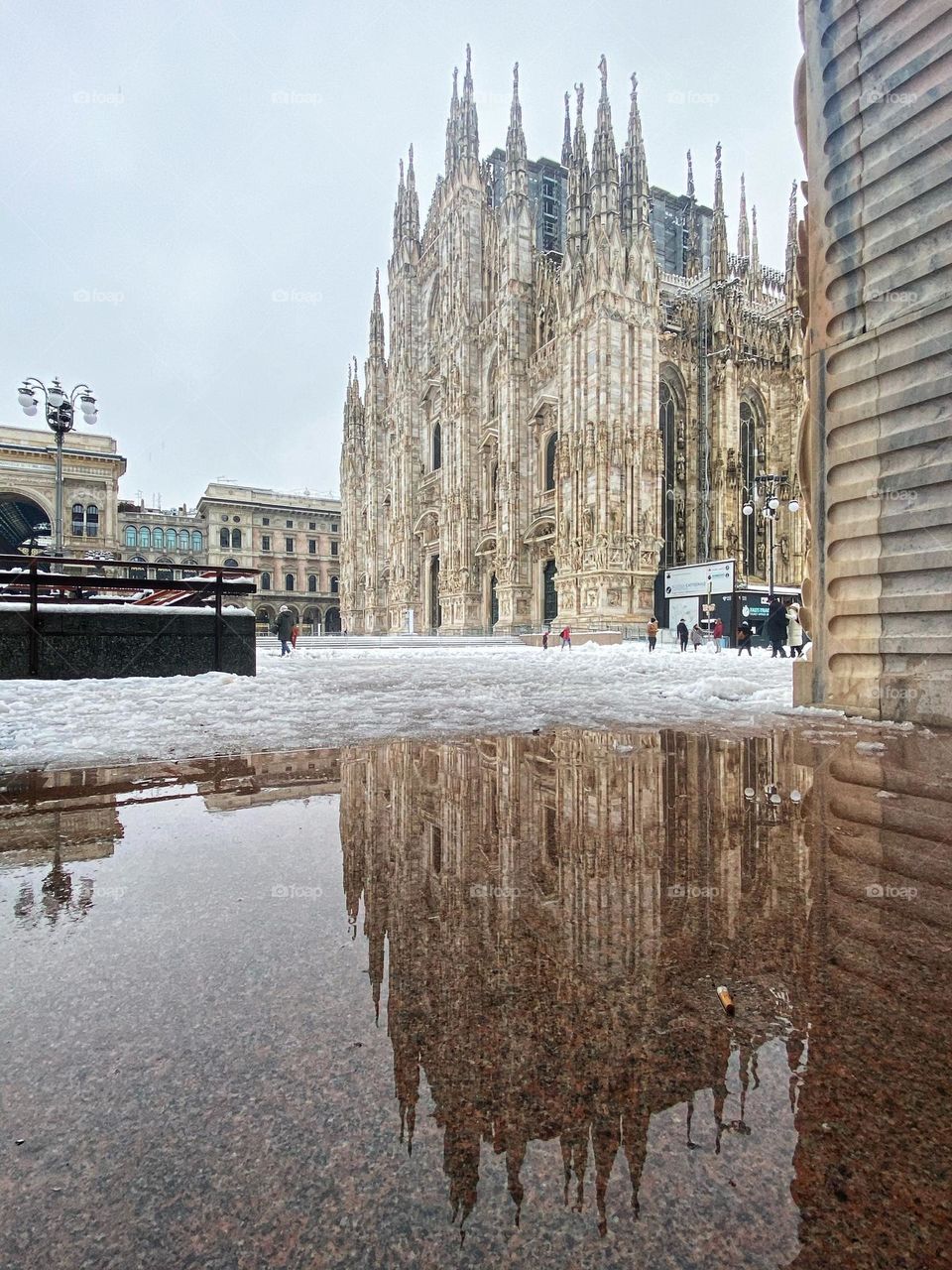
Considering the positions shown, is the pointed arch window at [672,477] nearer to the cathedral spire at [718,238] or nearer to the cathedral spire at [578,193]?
the cathedral spire at [718,238]

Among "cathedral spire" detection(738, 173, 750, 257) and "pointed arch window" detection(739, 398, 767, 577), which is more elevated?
"cathedral spire" detection(738, 173, 750, 257)

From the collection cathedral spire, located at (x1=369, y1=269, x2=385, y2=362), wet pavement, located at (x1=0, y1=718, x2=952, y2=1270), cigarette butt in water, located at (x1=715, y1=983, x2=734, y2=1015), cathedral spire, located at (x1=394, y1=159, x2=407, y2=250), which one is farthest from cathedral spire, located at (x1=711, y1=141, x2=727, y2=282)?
cigarette butt in water, located at (x1=715, y1=983, x2=734, y2=1015)

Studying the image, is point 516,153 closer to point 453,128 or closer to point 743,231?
point 453,128

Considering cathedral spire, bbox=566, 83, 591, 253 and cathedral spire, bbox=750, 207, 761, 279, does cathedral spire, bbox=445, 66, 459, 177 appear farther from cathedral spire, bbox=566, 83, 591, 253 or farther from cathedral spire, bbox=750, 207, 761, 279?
cathedral spire, bbox=750, 207, 761, 279

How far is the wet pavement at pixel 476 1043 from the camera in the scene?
988mm

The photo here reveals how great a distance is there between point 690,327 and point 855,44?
29525mm

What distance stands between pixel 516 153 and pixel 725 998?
4173 centimetres

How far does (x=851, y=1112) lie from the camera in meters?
1.23

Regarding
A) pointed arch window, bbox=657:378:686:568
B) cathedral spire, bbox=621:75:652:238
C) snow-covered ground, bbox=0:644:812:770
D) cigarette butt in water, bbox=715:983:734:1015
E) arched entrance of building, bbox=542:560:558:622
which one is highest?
cathedral spire, bbox=621:75:652:238

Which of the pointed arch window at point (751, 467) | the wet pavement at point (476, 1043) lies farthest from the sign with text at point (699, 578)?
the wet pavement at point (476, 1043)

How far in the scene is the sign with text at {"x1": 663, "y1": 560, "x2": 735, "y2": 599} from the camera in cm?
2523

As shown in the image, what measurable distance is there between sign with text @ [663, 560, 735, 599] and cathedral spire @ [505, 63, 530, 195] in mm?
22837

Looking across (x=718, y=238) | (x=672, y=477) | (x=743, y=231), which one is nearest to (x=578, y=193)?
(x=718, y=238)

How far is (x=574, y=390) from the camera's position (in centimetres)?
2753
